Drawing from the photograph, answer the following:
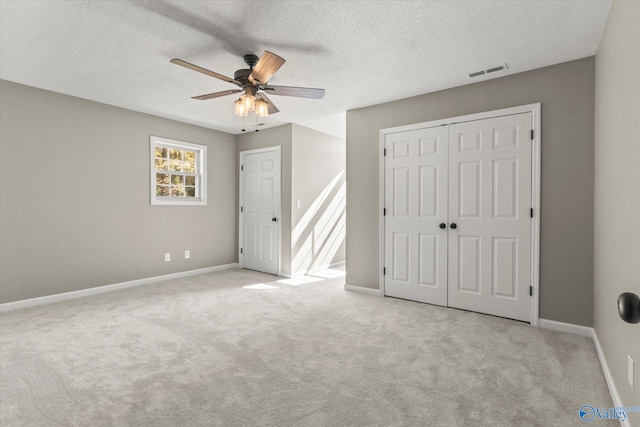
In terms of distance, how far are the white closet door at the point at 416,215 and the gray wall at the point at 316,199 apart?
1.82 m

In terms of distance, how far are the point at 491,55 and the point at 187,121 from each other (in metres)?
4.43

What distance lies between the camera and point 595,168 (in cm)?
288

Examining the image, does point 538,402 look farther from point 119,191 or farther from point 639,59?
point 119,191

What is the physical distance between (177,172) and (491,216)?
4.67 metres

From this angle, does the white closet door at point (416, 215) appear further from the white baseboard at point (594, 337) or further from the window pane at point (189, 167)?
the window pane at point (189, 167)

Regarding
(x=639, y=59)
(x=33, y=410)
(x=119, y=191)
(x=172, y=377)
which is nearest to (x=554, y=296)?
(x=639, y=59)

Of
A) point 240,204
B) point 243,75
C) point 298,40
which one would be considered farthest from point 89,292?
point 298,40

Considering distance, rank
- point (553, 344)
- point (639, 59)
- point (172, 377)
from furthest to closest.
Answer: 1. point (553, 344)
2. point (172, 377)
3. point (639, 59)

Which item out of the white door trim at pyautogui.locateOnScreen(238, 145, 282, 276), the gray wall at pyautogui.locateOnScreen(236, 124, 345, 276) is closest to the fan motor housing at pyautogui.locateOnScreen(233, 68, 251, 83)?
the gray wall at pyautogui.locateOnScreen(236, 124, 345, 276)

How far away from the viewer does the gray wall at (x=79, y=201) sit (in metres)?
3.71

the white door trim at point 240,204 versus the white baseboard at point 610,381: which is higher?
the white door trim at point 240,204

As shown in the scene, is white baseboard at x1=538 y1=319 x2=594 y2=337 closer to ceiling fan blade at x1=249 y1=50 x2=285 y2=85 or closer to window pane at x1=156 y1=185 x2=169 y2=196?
ceiling fan blade at x1=249 y1=50 x2=285 y2=85

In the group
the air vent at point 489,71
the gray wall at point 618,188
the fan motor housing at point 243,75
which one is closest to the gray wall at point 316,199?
the fan motor housing at point 243,75

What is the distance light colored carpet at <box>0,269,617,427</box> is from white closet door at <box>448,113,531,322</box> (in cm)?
27
